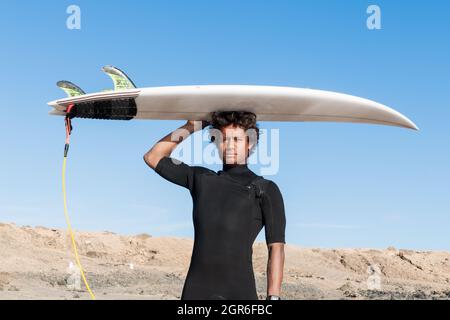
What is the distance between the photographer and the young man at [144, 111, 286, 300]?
11.7ft

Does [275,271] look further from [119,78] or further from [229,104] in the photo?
[119,78]

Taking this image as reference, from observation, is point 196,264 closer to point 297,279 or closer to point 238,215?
point 238,215

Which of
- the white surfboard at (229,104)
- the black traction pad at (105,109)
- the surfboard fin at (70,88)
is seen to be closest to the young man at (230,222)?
the white surfboard at (229,104)

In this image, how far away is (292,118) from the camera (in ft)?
15.3

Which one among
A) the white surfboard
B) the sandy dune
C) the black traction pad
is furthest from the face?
the sandy dune

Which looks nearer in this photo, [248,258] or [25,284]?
[248,258]

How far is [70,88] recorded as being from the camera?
4.33 m

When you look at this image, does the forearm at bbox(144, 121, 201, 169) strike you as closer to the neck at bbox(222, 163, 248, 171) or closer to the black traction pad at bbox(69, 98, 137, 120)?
the neck at bbox(222, 163, 248, 171)

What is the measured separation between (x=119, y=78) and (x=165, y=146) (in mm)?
770

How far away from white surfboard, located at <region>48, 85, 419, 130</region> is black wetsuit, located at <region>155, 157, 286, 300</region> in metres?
0.58

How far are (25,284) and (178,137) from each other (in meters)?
16.0

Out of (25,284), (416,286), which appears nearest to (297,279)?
(416,286)

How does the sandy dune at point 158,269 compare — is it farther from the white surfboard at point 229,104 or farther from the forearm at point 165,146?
the forearm at point 165,146

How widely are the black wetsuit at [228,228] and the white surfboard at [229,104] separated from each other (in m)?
0.58
